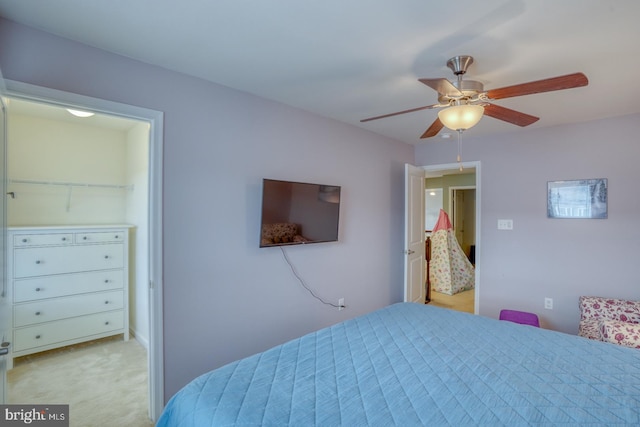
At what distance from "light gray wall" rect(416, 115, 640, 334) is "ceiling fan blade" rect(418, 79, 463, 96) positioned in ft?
7.35

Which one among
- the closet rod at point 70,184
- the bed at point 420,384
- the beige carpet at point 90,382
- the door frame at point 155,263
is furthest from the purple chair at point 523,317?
the closet rod at point 70,184

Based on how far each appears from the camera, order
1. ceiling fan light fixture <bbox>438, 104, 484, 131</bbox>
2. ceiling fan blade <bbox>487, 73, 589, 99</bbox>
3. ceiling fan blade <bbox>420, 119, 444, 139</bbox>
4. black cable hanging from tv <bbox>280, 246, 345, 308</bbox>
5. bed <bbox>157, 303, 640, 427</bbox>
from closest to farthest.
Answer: bed <bbox>157, 303, 640, 427</bbox>, ceiling fan blade <bbox>487, 73, 589, 99</bbox>, ceiling fan light fixture <bbox>438, 104, 484, 131</bbox>, ceiling fan blade <bbox>420, 119, 444, 139</bbox>, black cable hanging from tv <bbox>280, 246, 345, 308</bbox>

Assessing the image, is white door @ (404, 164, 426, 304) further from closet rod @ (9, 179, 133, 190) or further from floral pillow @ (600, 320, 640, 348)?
closet rod @ (9, 179, 133, 190)

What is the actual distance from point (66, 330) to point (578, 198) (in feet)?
18.0

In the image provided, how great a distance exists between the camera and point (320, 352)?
1684 millimetres

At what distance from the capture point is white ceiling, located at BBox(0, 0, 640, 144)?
1.51m

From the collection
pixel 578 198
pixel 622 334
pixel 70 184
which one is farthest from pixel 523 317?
pixel 70 184

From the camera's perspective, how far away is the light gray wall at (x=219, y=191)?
1875 millimetres

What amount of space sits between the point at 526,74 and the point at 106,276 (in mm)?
4317

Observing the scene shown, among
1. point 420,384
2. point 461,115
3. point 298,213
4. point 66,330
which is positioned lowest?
point 66,330

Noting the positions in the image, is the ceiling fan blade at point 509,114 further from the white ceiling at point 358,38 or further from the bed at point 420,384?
the bed at point 420,384

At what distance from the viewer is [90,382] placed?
8.59 feet

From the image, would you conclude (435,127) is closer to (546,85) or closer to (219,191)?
(546,85)

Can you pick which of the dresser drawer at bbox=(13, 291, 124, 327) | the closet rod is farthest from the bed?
the closet rod
